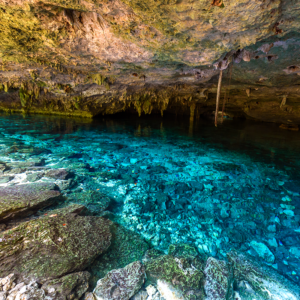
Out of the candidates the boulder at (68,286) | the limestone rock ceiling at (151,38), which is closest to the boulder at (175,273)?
the boulder at (68,286)

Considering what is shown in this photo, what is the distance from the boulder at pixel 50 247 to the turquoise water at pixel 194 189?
0.79 meters

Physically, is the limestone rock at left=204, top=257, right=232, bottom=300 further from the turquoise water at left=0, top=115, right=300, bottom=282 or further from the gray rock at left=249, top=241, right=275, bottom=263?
the gray rock at left=249, top=241, right=275, bottom=263

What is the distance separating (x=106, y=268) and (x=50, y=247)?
882mm

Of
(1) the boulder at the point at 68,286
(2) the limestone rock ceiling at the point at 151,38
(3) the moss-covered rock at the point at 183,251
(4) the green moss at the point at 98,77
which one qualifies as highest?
(2) the limestone rock ceiling at the point at 151,38

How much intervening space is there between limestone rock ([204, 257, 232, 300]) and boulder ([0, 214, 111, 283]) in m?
1.58

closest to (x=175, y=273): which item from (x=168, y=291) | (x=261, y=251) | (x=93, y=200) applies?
(x=168, y=291)

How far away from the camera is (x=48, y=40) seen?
217 inches

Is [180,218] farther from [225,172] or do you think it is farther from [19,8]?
[19,8]

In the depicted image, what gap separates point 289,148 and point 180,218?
920 cm

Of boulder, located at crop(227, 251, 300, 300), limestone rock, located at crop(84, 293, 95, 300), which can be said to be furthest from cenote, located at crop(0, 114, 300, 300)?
limestone rock, located at crop(84, 293, 95, 300)

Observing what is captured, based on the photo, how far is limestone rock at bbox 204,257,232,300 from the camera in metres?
2.25

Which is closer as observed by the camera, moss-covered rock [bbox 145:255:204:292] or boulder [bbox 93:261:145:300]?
boulder [bbox 93:261:145:300]

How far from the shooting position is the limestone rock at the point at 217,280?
225 cm

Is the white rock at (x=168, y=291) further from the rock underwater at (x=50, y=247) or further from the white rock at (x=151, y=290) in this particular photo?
the rock underwater at (x=50, y=247)
